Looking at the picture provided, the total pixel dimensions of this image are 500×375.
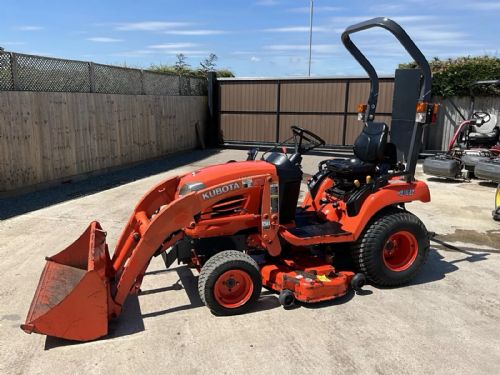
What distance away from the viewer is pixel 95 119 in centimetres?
948

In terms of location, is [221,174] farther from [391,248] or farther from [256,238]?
[391,248]

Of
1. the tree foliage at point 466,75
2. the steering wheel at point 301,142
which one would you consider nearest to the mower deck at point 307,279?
the steering wheel at point 301,142

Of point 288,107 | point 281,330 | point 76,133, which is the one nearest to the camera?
point 281,330

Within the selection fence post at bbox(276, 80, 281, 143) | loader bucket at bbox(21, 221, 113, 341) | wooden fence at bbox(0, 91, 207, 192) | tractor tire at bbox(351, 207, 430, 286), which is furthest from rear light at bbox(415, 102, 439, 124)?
fence post at bbox(276, 80, 281, 143)

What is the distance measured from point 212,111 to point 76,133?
21.5ft

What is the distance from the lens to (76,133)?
8.91m

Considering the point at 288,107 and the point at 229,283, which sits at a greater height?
the point at 288,107

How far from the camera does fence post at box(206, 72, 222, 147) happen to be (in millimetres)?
14719

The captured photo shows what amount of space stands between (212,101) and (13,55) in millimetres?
7879

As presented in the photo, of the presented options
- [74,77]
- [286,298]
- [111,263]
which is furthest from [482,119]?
[111,263]

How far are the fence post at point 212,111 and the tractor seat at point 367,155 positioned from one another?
35.2 feet

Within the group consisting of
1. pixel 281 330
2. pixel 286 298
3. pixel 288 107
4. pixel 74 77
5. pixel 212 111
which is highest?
pixel 74 77

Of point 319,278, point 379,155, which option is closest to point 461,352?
point 319,278

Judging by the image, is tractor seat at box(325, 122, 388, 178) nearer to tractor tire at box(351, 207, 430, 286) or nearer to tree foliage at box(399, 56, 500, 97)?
tractor tire at box(351, 207, 430, 286)
